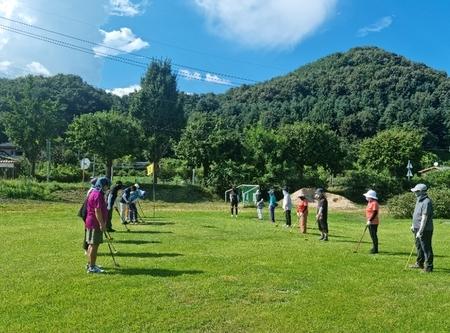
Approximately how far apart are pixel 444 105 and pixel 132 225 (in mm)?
81443

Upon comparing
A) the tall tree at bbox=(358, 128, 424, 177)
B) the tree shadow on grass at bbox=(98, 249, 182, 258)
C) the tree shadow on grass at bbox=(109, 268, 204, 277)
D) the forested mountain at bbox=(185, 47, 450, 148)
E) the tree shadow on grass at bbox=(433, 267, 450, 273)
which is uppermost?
the forested mountain at bbox=(185, 47, 450, 148)

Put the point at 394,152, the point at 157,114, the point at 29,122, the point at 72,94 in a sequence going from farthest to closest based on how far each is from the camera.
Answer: the point at 72,94 < the point at 394,152 < the point at 157,114 < the point at 29,122

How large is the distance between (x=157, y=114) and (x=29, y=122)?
14.7 meters

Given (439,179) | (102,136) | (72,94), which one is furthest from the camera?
(72,94)

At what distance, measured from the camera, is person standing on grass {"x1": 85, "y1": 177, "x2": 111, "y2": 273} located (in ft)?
37.1

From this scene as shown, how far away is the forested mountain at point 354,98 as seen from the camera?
8575 centimetres

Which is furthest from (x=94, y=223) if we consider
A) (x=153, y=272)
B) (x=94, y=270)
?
(x=153, y=272)

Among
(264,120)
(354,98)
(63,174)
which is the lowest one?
(63,174)

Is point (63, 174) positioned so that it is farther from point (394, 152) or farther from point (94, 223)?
point (94, 223)

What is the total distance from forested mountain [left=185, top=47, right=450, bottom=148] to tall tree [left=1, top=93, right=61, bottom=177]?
33.6 meters

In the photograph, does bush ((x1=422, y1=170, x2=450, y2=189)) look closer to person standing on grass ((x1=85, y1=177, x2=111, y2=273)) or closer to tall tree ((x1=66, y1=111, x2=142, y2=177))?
tall tree ((x1=66, y1=111, x2=142, y2=177))

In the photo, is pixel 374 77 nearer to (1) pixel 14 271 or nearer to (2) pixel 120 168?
(2) pixel 120 168

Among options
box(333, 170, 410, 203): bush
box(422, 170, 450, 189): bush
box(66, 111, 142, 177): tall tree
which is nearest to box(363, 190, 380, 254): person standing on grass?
box(66, 111, 142, 177): tall tree

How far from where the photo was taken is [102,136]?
51.2m
